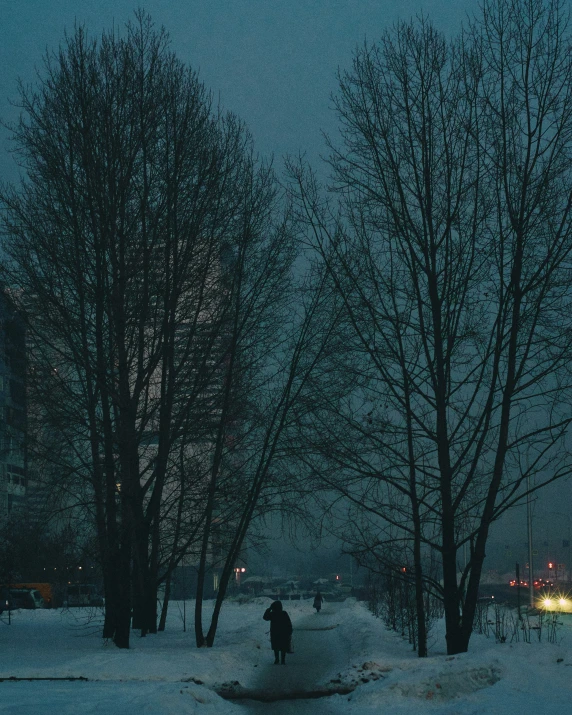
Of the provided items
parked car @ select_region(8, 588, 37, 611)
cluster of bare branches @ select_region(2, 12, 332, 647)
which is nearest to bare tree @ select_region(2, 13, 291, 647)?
cluster of bare branches @ select_region(2, 12, 332, 647)

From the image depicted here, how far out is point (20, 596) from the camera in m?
49.5

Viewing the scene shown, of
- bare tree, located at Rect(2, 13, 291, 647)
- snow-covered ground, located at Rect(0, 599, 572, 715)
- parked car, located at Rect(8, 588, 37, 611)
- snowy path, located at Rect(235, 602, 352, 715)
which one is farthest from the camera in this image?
parked car, located at Rect(8, 588, 37, 611)

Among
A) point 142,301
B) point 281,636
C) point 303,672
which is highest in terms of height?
point 142,301

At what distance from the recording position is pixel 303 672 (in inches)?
680

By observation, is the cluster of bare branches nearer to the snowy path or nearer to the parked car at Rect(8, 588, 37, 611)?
the snowy path

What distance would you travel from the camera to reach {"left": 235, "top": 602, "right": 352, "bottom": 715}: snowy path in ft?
41.4

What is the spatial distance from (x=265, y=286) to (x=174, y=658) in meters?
8.86

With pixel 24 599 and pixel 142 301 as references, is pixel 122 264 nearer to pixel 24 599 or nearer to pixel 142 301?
pixel 142 301

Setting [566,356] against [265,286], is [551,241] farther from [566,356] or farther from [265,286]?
[265,286]

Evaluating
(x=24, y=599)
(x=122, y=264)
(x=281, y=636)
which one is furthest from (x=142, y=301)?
(x=24, y=599)

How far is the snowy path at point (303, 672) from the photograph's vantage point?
1263 cm

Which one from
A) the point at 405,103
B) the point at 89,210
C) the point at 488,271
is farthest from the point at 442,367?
the point at 89,210

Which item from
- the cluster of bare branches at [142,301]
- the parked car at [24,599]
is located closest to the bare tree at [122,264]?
the cluster of bare branches at [142,301]

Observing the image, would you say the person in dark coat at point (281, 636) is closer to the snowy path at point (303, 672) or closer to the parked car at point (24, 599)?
the snowy path at point (303, 672)
